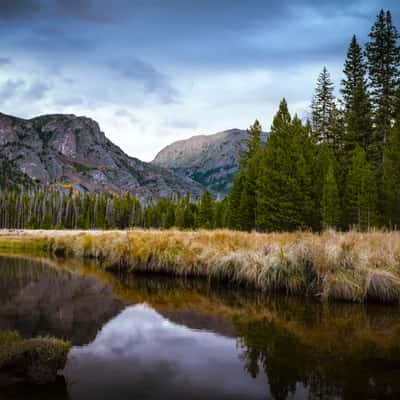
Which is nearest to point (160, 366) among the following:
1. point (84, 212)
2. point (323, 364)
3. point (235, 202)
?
point (323, 364)

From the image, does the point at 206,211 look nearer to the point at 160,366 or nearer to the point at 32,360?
the point at 160,366

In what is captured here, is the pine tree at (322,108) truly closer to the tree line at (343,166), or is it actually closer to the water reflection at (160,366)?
the tree line at (343,166)

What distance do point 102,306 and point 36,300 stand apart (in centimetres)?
232

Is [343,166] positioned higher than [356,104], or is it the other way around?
[356,104]

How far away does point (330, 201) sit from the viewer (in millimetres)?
36312

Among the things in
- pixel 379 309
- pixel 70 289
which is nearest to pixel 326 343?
pixel 379 309

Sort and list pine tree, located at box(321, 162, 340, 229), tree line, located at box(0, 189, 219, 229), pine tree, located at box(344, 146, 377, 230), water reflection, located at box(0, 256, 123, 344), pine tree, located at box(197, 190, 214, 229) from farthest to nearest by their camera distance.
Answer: tree line, located at box(0, 189, 219, 229), pine tree, located at box(197, 190, 214, 229), pine tree, located at box(321, 162, 340, 229), pine tree, located at box(344, 146, 377, 230), water reflection, located at box(0, 256, 123, 344)

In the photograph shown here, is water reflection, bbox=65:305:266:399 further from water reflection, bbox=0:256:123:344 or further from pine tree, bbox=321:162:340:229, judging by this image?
pine tree, bbox=321:162:340:229

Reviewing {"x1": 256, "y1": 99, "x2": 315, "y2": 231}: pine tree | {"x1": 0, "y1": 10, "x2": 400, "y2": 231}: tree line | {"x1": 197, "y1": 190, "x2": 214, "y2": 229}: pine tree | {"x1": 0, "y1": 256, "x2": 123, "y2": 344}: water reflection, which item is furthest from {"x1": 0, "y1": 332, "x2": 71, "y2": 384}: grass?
{"x1": 197, "y1": 190, "x2": 214, "y2": 229}: pine tree

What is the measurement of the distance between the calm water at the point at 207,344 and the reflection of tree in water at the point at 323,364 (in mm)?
16

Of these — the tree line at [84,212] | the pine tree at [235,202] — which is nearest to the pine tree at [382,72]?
the pine tree at [235,202]

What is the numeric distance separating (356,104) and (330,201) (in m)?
14.3

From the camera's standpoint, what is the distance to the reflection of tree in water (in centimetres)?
524

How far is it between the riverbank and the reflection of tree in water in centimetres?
328
